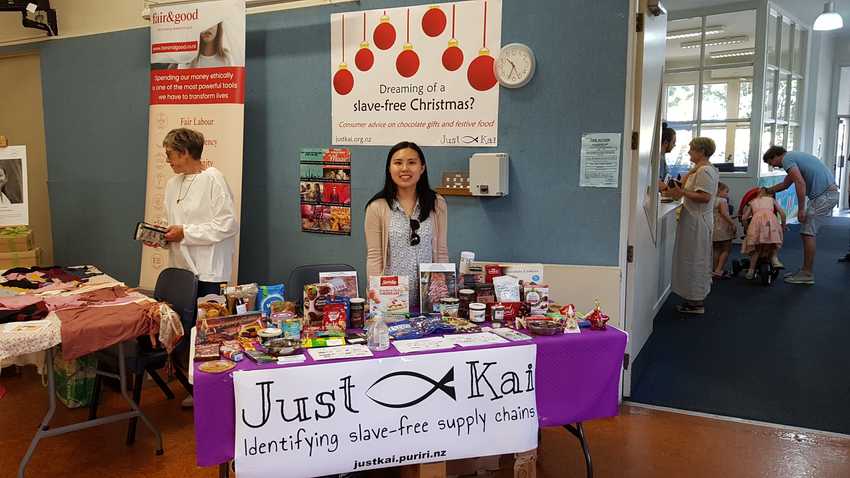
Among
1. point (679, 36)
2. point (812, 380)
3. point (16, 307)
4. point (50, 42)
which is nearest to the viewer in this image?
point (16, 307)

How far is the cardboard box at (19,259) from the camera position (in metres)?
4.16

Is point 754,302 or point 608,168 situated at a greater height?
Answer: point 608,168

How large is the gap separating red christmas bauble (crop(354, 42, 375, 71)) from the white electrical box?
97cm

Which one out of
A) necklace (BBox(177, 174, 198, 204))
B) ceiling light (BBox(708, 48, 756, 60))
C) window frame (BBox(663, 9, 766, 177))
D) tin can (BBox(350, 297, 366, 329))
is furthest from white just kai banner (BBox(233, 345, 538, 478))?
ceiling light (BBox(708, 48, 756, 60))

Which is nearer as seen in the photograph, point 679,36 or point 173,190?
point 173,190

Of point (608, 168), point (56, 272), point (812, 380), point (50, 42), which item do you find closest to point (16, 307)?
point (56, 272)

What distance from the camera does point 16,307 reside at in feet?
8.43

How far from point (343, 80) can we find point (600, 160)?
1747 millimetres

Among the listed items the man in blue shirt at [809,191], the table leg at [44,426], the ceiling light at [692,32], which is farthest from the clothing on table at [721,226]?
the table leg at [44,426]

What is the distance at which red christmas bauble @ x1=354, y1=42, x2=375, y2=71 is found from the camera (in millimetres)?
3777

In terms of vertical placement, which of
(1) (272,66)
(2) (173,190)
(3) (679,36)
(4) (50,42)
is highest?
(3) (679,36)

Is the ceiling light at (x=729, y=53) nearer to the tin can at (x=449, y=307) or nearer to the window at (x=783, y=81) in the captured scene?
the window at (x=783, y=81)

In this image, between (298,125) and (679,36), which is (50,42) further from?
(679,36)

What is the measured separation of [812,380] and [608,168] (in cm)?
195
